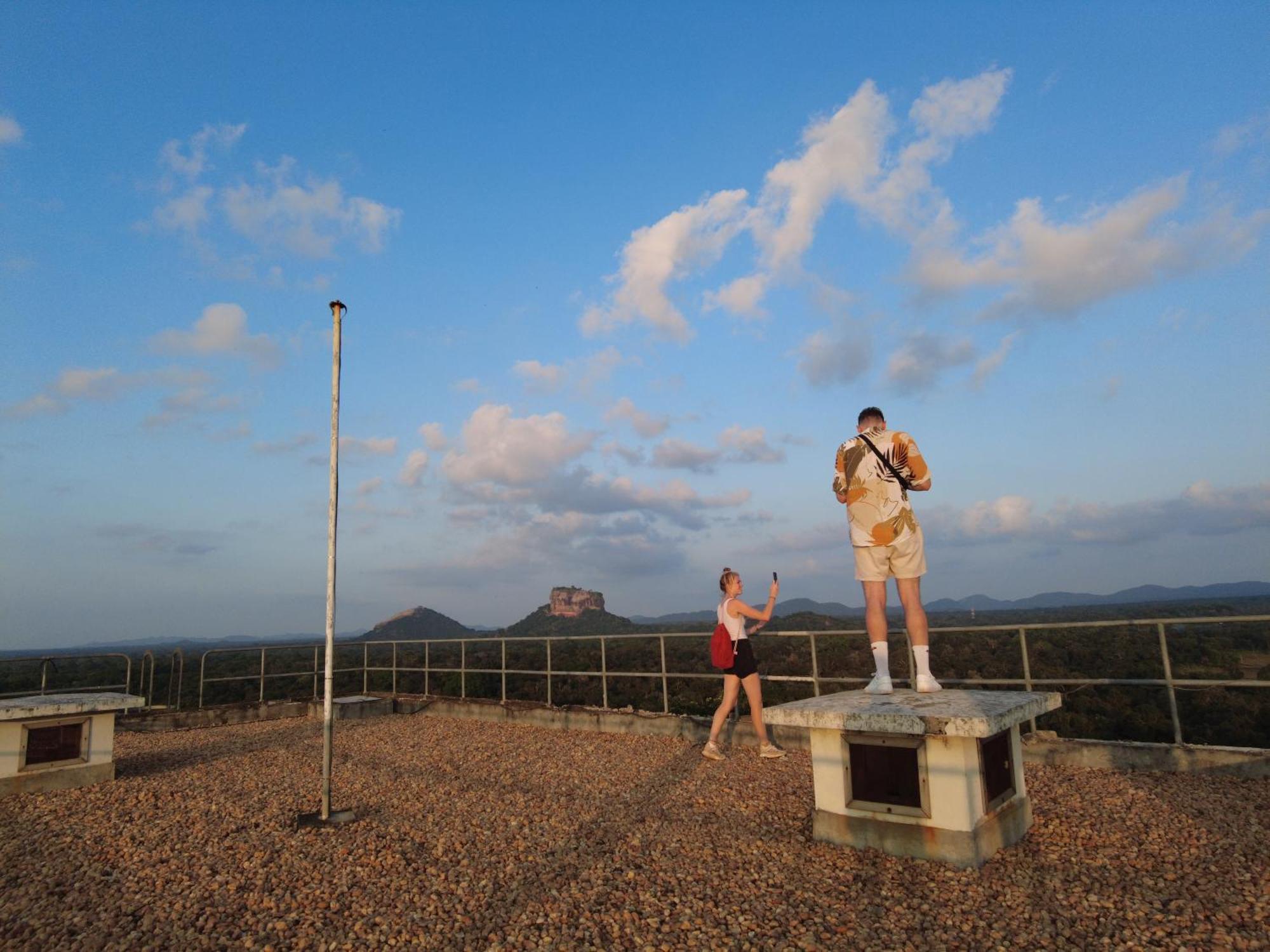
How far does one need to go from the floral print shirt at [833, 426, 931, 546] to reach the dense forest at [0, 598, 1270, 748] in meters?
2.22

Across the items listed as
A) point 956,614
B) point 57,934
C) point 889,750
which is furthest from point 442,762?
point 956,614

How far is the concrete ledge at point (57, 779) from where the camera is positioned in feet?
22.7

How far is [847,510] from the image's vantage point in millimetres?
5418

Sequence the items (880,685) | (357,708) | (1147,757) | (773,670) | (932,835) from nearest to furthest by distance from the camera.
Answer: (932,835)
(880,685)
(1147,757)
(357,708)
(773,670)

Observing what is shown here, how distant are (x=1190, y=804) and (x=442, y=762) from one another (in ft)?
22.0

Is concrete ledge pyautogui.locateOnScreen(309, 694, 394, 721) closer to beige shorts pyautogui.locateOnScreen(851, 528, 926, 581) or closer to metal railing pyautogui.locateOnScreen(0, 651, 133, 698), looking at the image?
metal railing pyautogui.locateOnScreen(0, 651, 133, 698)

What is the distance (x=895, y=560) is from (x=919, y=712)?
3.97 feet

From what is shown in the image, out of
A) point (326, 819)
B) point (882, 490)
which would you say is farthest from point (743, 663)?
point (326, 819)

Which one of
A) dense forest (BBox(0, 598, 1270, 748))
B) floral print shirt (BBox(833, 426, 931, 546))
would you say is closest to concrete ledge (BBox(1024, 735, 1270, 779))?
dense forest (BBox(0, 598, 1270, 748))

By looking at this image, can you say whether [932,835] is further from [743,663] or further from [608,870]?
[743,663]

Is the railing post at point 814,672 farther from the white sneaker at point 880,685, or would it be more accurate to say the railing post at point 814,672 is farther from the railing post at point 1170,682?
the railing post at point 1170,682

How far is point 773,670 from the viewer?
2505 centimetres

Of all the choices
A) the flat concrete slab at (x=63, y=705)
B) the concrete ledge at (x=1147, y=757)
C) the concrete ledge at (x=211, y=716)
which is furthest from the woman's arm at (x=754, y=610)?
the concrete ledge at (x=211, y=716)

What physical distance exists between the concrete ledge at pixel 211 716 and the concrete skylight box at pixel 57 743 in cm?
392
